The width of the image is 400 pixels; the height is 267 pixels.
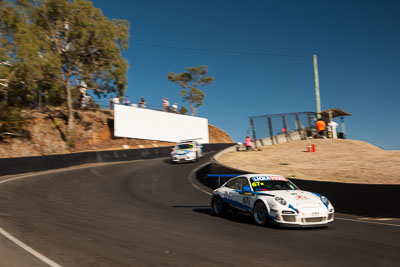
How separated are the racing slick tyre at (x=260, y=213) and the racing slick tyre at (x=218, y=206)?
1.61 m

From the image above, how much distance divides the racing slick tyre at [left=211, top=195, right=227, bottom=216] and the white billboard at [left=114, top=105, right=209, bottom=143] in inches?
1149

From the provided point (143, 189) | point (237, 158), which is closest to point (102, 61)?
point (237, 158)

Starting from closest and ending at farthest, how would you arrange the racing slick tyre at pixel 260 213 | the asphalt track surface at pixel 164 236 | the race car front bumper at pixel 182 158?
the asphalt track surface at pixel 164 236, the racing slick tyre at pixel 260 213, the race car front bumper at pixel 182 158

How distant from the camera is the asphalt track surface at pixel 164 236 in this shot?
5887 mm

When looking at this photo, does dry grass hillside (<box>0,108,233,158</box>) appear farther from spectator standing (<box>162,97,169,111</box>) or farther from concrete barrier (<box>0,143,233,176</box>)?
concrete barrier (<box>0,143,233,176</box>)

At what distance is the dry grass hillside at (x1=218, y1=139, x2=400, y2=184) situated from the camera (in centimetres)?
1567

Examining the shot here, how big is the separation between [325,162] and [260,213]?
41.2 feet

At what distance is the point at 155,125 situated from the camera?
48125 mm

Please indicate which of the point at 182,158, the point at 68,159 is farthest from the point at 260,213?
the point at 68,159

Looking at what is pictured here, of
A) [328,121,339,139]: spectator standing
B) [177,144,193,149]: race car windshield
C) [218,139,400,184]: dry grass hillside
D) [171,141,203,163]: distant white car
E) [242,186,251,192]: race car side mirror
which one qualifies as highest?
[328,121,339,139]: spectator standing

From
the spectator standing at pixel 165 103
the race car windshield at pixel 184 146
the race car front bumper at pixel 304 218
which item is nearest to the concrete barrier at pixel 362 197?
the race car front bumper at pixel 304 218

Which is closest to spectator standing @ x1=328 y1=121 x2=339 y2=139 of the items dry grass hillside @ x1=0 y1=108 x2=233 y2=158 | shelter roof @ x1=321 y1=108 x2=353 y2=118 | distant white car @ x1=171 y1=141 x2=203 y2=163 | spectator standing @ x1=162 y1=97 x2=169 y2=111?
shelter roof @ x1=321 y1=108 x2=353 y2=118

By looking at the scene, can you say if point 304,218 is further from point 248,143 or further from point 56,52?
point 56,52

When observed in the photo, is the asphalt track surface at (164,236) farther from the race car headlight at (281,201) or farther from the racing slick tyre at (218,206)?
the race car headlight at (281,201)
